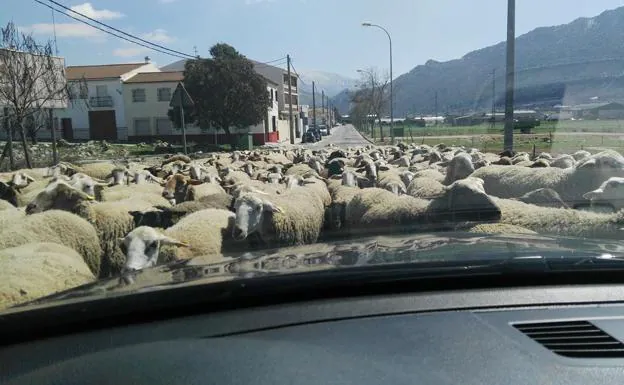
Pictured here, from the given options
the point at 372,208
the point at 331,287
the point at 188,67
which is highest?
the point at 188,67

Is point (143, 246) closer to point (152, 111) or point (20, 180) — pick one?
point (20, 180)

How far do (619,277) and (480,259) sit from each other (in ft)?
1.87

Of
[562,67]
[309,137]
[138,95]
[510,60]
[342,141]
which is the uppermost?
[138,95]

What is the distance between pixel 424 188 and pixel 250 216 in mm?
3519

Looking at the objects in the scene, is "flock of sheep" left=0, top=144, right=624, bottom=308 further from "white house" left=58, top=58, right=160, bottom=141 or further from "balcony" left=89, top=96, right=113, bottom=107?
"balcony" left=89, top=96, right=113, bottom=107

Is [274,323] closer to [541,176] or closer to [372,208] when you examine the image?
[372,208]

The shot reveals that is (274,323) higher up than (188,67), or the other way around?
(188,67)

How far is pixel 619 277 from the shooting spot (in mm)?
2547

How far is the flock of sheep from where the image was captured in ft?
18.5

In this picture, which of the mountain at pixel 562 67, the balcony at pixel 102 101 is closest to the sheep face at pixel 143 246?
the mountain at pixel 562 67

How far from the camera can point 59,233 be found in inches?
268

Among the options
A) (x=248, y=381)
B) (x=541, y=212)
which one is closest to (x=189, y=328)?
(x=248, y=381)

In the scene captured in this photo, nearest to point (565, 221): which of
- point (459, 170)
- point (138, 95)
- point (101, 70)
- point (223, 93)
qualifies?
point (459, 170)

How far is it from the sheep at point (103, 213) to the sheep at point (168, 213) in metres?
0.18
